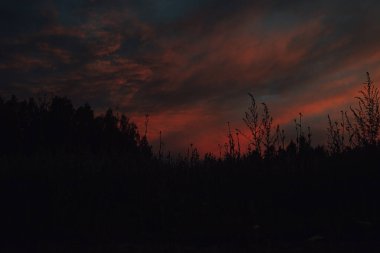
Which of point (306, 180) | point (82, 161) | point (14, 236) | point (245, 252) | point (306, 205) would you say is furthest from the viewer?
point (82, 161)

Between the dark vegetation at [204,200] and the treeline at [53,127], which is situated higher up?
the treeline at [53,127]

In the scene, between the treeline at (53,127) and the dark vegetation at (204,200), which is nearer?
the dark vegetation at (204,200)

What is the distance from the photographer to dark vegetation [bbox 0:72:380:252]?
318 inches

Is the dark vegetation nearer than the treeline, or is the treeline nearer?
the dark vegetation

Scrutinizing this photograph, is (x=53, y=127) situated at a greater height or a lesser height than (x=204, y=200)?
greater

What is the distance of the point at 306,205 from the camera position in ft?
31.8

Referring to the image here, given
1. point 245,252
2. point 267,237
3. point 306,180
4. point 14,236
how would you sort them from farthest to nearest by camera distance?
1. point 306,180
2. point 14,236
3. point 267,237
4. point 245,252

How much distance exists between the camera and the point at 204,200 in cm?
1022

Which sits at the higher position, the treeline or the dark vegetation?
the treeline

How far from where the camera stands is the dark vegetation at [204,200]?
26.5ft

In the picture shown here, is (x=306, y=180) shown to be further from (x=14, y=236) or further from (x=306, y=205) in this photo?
(x=14, y=236)

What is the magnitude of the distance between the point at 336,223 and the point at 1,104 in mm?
39527

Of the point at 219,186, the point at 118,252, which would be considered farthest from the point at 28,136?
the point at 118,252

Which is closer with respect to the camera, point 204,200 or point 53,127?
point 204,200
